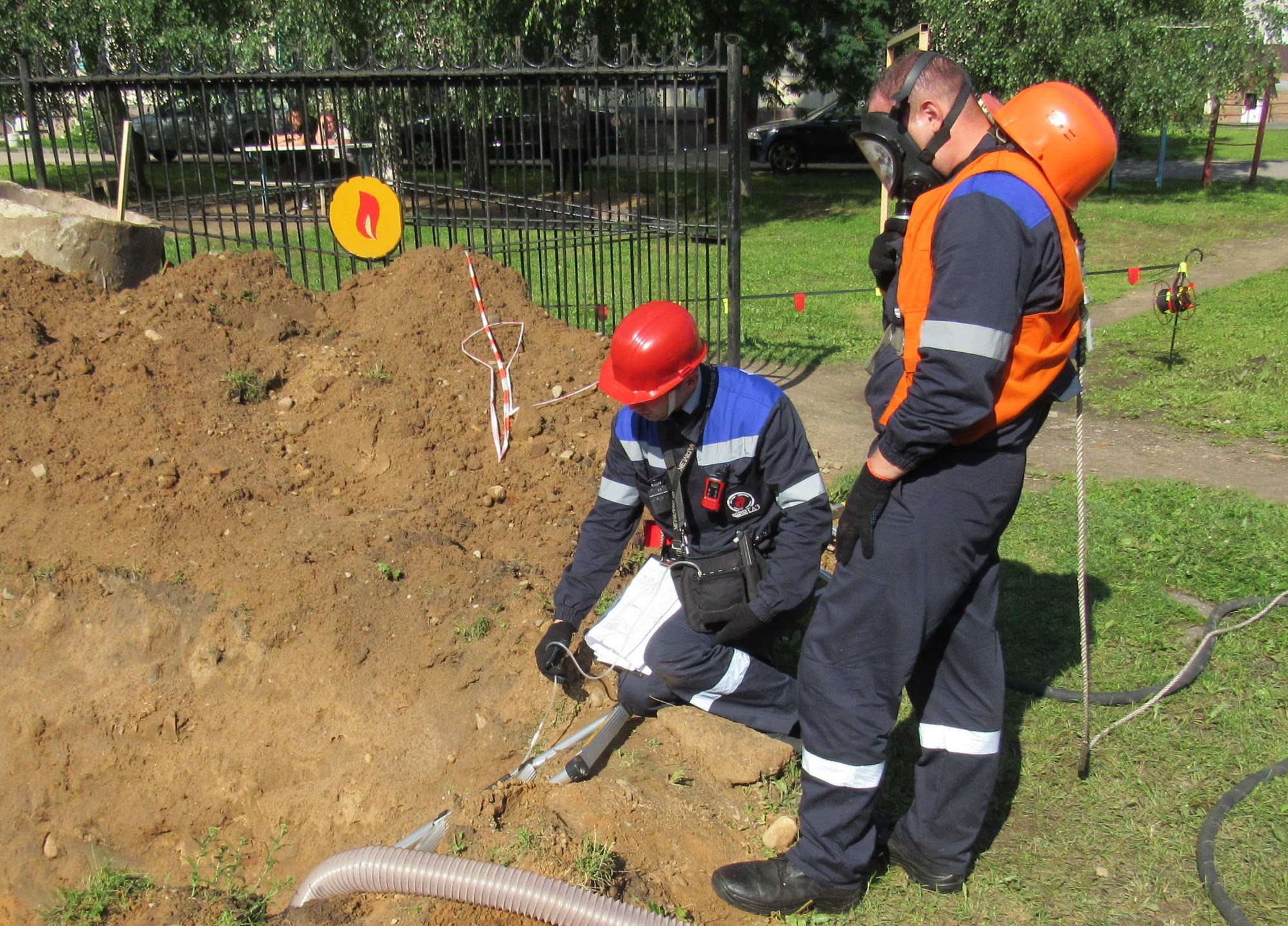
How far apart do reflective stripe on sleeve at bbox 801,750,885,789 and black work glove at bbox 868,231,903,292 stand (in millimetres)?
1421

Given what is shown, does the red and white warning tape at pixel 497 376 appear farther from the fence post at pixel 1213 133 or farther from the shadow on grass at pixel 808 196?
the fence post at pixel 1213 133

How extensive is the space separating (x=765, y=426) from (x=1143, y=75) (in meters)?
17.4

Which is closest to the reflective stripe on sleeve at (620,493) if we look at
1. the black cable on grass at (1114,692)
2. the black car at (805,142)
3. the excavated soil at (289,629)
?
the excavated soil at (289,629)

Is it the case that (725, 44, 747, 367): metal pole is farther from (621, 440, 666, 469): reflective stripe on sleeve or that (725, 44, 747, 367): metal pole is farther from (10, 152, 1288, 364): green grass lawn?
(621, 440, 666, 469): reflective stripe on sleeve

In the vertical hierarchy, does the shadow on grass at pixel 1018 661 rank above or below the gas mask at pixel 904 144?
below

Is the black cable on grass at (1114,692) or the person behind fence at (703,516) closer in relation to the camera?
the person behind fence at (703,516)

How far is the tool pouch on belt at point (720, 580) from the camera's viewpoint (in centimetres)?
363

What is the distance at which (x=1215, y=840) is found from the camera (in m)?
3.23

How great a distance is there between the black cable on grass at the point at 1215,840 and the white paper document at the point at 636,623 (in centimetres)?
181

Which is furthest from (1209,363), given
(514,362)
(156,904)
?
(156,904)

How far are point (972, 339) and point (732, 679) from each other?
5.58ft

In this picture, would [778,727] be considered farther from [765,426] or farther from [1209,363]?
[1209,363]

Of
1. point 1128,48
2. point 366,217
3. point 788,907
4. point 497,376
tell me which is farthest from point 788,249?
point 788,907

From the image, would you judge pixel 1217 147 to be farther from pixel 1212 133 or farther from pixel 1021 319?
pixel 1021 319
